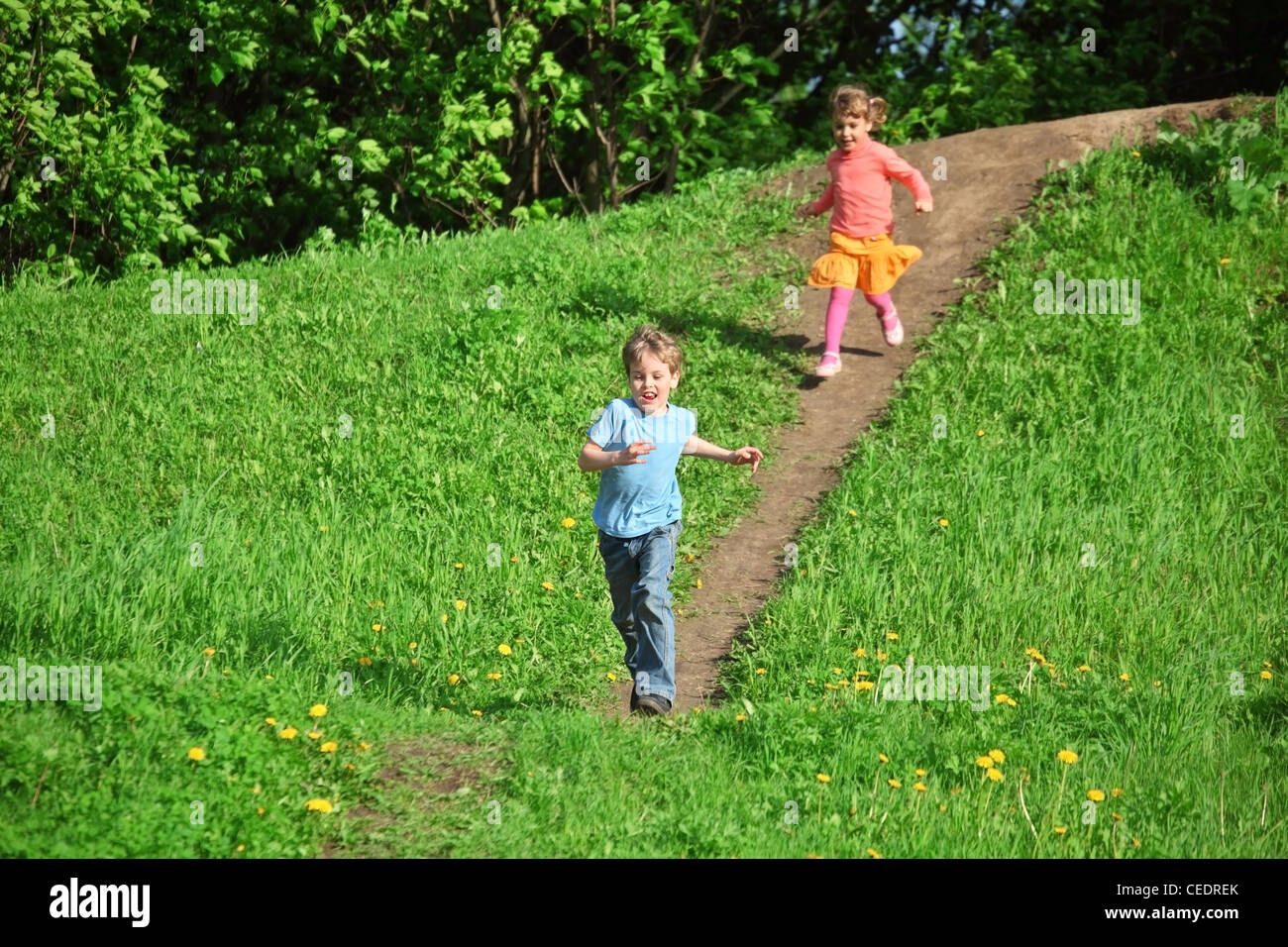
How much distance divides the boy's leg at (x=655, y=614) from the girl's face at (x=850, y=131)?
4.26m

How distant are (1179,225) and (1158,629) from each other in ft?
16.3

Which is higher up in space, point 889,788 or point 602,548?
point 602,548

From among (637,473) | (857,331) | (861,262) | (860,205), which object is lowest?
(637,473)

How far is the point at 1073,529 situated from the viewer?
712cm

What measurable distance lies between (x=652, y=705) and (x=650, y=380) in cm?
134

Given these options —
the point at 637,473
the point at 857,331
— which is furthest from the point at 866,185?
the point at 637,473

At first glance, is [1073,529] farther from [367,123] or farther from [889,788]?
[367,123]

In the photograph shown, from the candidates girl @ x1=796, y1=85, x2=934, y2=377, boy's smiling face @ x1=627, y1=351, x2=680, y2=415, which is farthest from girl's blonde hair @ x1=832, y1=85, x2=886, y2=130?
boy's smiling face @ x1=627, y1=351, x2=680, y2=415

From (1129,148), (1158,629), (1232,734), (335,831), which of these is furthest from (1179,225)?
(335,831)

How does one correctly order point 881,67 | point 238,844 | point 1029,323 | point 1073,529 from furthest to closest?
1. point 881,67
2. point 1029,323
3. point 1073,529
4. point 238,844

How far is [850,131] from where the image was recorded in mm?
8633

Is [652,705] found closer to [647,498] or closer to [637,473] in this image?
[647,498]

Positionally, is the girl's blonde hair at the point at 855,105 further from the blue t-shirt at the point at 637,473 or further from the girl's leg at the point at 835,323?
the blue t-shirt at the point at 637,473

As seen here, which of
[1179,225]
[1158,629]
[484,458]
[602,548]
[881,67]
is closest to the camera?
[602,548]
